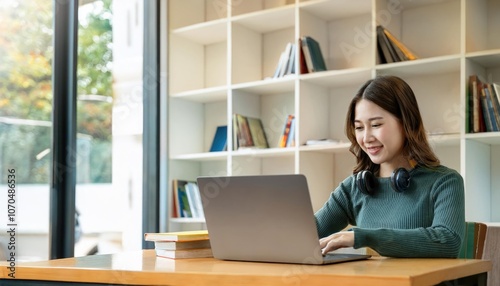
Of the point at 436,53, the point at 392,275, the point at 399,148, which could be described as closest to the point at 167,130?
the point at 436,53

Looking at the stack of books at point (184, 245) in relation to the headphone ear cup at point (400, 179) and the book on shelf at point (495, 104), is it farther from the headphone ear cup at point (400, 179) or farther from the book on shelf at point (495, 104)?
the book on shelf at point (495, 104)

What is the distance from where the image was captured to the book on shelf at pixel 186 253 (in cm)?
181

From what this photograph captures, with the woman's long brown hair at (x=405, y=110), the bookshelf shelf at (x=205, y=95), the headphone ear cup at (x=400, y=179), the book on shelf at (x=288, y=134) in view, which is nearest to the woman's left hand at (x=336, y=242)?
the headphone ear cup at (x=400, y=179)

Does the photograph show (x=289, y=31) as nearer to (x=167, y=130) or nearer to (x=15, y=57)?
(x=167, y=130)

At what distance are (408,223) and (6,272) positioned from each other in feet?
3.59

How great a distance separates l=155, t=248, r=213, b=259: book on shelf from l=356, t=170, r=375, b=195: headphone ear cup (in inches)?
19.7

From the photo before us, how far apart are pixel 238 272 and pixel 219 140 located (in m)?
2.66

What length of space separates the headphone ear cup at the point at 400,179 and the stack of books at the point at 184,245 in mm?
558

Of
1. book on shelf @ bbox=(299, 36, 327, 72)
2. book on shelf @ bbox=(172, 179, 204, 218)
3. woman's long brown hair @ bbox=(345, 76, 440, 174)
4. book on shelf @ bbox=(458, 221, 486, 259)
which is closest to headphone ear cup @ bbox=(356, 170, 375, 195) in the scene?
woman's long brown hair @ bbox=(345, 76, 440, 174)

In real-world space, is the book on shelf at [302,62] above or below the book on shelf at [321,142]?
above

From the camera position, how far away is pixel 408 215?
1950mm

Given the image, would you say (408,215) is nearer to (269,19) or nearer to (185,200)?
(269,19)

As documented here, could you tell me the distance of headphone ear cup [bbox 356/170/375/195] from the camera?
6.60ft

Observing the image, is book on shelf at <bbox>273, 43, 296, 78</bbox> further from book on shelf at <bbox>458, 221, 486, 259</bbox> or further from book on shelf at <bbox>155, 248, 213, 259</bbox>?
book on shelf at <bbox>155, 248, 213, 259</bbox>
